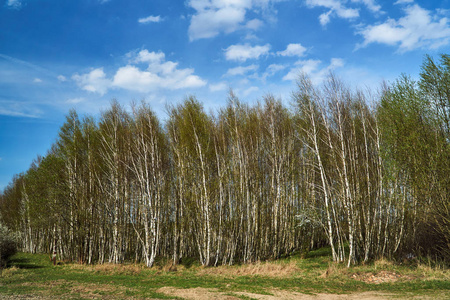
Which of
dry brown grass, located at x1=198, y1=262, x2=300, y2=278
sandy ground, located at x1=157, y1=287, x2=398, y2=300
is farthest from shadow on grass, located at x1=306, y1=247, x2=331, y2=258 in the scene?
sandy ground, located at x1=157, y1=287, x2=398, y2=300

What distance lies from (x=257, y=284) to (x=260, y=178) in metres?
10.4

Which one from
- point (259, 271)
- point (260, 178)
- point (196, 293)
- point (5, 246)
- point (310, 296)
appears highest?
point (260, 178)

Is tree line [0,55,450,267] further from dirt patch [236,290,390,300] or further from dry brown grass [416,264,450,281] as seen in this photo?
dirt patch [236,290,390,300]

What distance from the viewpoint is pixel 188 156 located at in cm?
2061

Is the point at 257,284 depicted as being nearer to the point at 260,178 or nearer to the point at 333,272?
the point at 333,272

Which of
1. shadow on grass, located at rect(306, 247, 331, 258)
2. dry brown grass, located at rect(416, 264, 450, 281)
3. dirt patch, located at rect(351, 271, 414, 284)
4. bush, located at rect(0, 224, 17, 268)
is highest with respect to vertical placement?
bush, located at rect(0, 224, 17, 268)

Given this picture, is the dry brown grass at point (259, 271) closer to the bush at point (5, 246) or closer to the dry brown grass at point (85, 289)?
the dry brown grass at point (85, 289)

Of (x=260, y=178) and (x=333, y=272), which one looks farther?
(x=260, y=178)

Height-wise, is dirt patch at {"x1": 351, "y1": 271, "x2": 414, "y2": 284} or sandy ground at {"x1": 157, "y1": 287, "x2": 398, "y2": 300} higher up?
sandy ground at {"x1": 157, "y1": 287, "x2": 398, "y2": 300}

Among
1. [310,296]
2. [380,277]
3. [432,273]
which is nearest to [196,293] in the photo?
[310,296]

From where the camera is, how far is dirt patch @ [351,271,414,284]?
1333 centimetres

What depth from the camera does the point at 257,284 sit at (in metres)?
12.9

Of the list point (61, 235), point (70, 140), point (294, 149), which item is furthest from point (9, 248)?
point (294, 149)

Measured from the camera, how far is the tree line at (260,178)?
48.7 ft
